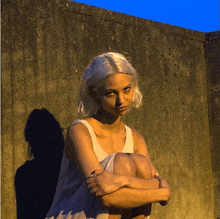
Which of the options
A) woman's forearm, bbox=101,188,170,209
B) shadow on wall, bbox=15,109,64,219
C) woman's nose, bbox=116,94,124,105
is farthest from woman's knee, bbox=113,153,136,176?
shadow on wall, bbox=15,109,64,219

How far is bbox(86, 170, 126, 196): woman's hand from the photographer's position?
2649mm

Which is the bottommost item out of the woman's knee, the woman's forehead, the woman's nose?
the woman's knee

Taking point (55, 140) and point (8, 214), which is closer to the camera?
point (8, 214)

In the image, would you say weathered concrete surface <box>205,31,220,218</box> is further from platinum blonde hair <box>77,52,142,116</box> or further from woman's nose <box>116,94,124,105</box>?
woman's nose <box>116,94,124,105</box>

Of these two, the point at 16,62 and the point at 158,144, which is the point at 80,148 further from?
the point at 158,144

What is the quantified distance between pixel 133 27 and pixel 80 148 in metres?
2.29

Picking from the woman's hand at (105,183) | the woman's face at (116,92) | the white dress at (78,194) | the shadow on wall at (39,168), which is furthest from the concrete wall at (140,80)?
the woman's hand at (105,183)

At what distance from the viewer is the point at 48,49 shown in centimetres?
406

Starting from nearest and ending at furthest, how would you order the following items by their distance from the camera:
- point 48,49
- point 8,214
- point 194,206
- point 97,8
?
point 8,214, point 48,49, point 97,8, point 194,206

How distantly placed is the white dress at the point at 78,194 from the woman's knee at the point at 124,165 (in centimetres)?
3

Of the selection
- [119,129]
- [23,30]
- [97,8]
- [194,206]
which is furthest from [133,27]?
[194,206]

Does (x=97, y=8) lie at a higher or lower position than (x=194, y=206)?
higher

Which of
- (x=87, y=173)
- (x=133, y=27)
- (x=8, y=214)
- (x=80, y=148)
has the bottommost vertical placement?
(x=8, y=214)

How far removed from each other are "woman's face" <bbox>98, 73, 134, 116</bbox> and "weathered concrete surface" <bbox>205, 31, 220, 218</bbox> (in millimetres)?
2695
